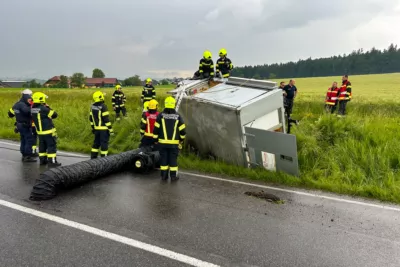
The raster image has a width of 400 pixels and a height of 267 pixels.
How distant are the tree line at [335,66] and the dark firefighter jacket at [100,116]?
64.2 meters

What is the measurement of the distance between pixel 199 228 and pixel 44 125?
4.76 meters

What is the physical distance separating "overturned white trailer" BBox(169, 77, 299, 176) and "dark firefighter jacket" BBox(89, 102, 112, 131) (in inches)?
64.4

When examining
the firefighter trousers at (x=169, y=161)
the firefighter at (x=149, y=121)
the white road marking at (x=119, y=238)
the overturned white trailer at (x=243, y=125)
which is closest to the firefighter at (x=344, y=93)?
the overturned white trailer at (x=243, y=125)

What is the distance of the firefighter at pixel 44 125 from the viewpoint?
6.74 metres

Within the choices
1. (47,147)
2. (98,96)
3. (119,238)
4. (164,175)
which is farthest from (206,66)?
(119,238)

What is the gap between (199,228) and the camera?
373cm

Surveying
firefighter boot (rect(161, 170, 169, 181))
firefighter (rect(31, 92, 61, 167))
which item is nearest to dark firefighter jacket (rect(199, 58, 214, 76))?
firefighter boot (rect(161, 170, 169, 181))

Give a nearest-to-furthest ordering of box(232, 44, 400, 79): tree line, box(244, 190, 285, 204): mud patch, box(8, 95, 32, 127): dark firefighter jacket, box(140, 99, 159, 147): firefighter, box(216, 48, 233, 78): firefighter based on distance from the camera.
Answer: box(244, 190, 285, 204): mud patch → box(140, 99, 159, 147): firefighter → box(8, 95, 32, 127): dark firefighter jacket → box(216, 48, 233, 78): firefighter → box(232, 44, 400, 79): tree line

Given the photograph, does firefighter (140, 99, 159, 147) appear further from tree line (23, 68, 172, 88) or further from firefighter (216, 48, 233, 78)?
tree line (23, 68, 172, 88)

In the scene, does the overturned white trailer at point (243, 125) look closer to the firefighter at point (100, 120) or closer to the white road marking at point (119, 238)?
the firefighter at point (100, 120)

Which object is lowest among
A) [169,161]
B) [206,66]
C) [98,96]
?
[169,161]

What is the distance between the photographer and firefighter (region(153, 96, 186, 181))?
5.80 m

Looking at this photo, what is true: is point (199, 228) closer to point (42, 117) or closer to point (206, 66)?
point (42, 117)

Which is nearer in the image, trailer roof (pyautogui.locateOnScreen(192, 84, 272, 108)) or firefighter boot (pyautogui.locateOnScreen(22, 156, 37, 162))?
trailer roof (pyautogui.locateOnScreen(192, 84, 272, 108))
